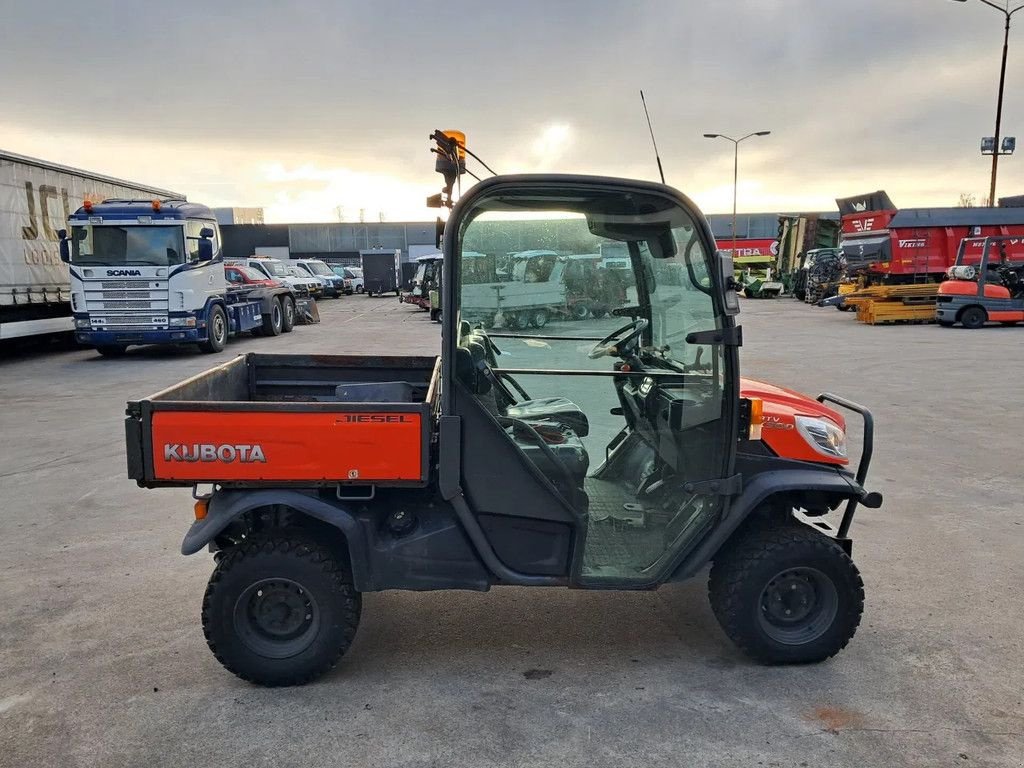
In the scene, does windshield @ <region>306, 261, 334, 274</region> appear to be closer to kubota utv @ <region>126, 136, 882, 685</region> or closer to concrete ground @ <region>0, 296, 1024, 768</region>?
concrete ground @ <region>0, 296, 1024, 768</region>

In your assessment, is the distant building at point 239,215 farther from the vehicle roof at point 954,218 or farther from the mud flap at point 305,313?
the vehicle roof at point 954,218

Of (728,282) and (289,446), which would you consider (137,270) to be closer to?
(289,446)

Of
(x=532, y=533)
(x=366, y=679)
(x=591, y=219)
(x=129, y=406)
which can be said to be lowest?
(x=366, y=679)

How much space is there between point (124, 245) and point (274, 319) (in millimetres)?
5772

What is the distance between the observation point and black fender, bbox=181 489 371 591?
3.23 meters

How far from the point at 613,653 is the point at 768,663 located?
0.70 metres

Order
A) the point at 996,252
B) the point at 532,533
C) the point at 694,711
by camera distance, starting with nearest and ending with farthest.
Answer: the point at 694,711, the point at 532,533, the point at 996,252

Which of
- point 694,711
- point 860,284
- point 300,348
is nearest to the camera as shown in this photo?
point 694,711

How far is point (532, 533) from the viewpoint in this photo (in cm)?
336

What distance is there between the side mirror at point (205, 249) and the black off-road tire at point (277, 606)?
12.7m

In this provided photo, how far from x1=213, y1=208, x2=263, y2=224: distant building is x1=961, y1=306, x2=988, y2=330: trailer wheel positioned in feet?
182

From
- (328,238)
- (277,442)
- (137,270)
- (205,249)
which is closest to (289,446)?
(277,442)

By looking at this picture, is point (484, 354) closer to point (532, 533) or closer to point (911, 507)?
point (532, 533)

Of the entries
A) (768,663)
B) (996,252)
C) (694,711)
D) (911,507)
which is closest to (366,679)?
(694,711)
